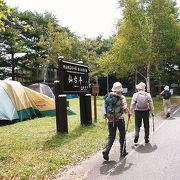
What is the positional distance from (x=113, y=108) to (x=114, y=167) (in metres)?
1.44

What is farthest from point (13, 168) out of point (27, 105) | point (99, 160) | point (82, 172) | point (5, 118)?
point (27, 105)

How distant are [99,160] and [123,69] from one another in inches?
916

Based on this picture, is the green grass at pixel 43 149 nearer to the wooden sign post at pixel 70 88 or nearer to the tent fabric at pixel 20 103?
the wooden sign post at pixel 70 88

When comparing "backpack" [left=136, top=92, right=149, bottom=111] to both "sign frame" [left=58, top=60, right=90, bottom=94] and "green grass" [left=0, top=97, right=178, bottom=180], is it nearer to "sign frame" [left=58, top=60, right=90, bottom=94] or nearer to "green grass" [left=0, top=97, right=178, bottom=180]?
"green grass" [left=0, top=97, right=178, bottom=180]

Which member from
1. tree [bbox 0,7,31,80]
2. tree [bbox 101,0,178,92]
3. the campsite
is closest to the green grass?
the campsite

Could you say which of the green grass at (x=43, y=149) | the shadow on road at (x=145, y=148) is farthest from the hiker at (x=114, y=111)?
the shadow on road at (x=145, y=148)

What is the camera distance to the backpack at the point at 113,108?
271 inches

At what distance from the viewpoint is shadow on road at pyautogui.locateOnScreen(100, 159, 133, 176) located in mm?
5980

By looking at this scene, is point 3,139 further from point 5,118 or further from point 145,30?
point 145,30

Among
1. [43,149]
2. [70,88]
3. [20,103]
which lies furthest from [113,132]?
[20,103]

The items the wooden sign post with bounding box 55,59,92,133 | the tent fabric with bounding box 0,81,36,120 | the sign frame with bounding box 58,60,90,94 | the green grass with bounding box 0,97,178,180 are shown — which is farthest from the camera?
the tent fabric with bounding box 0,81,36,120

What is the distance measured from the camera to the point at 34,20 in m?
44.3

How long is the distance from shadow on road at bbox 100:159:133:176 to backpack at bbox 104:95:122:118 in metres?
1.13

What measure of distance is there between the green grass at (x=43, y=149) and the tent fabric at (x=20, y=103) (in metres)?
2.40
